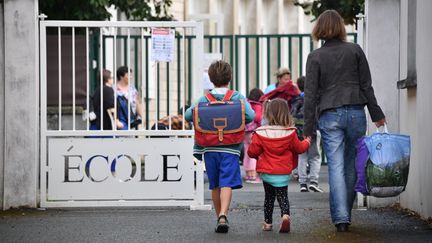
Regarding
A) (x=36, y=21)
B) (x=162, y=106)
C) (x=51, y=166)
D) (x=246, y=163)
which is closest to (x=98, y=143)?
(x=51, y=166)

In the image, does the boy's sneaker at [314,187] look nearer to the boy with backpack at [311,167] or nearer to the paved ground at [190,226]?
the boy with backpack at [311,167]

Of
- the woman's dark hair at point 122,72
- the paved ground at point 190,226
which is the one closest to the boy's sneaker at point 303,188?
the paved ground at point 190,226

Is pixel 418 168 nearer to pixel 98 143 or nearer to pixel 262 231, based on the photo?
pixel 262 231

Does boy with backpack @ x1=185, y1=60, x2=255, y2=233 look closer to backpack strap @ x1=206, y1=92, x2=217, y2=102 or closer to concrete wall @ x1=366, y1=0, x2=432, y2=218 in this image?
backpack strap @ x1=206, y1=92, x2=217, y2=102

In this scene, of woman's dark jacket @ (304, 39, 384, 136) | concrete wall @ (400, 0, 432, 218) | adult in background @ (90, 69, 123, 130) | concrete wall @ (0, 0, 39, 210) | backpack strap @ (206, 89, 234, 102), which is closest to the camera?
woman's dark jacket @ (304, 39, 384, 136)

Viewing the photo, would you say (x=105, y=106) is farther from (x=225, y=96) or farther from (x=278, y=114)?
(x=278, y=114)

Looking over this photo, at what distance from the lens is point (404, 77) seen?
12898mm

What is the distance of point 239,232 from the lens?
11.0 meters

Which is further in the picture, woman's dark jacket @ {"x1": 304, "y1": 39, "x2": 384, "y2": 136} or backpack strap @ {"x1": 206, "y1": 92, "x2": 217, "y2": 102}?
backpack strap @ {"x1": 206, "y1": 92, "x2": 217, "y2": 102}

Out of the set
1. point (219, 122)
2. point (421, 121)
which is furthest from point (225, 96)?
point (421, 121)

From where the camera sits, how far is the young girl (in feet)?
36.1

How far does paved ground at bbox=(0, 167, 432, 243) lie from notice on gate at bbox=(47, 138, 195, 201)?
0.20m

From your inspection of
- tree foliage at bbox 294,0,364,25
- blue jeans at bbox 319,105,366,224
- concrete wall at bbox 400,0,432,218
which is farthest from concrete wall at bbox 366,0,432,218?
tree foliage at bbox 294,0,364,25

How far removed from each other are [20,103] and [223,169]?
283cm
